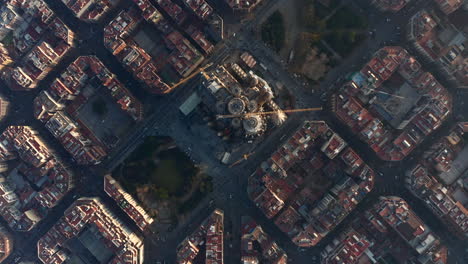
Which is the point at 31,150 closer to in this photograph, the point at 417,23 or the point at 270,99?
the point at 270,99

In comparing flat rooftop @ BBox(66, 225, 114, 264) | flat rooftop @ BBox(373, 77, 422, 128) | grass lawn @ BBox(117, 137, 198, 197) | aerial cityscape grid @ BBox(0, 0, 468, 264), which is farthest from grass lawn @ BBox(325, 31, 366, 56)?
flat rooftop @ BBox(66, 225, 114, 264)

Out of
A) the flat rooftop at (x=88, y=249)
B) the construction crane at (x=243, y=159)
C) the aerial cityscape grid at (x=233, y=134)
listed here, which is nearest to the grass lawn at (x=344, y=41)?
the aerial cityscape grid at (x=233, y=134)

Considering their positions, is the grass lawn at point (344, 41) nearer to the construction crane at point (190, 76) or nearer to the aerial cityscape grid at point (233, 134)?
the aerial cityscape grid at point (233, 134)

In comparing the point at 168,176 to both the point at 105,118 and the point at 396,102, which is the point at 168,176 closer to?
the point at 105,118

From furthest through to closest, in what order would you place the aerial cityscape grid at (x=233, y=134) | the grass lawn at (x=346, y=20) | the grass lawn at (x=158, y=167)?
the grass lawn at (x=158, y=167), the grass lawn at (x=346, y=20), the aerial cityscape grid at (x=233, y=134)

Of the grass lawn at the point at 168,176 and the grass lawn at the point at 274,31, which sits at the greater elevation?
the grass lawn at the point at 274,31

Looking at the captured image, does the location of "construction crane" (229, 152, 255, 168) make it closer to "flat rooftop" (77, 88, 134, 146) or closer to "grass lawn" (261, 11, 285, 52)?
"grass lawn" (261, 11, 285, 52)

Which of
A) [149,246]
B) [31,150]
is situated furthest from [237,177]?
[31,150]

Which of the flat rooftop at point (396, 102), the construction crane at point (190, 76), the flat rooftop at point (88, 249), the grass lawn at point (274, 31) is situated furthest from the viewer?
the flat rooftop at point (88, 249)
